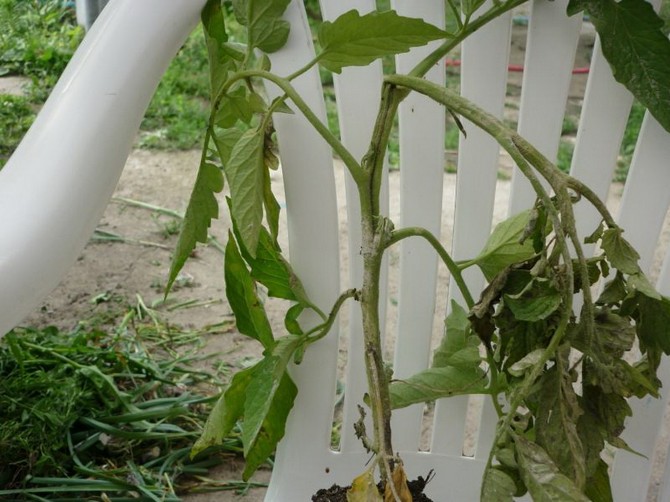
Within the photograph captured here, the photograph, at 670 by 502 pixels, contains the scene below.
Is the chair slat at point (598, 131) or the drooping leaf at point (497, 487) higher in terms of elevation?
the chair slat at point (598, 131)

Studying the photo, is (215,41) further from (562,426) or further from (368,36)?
(562,426)

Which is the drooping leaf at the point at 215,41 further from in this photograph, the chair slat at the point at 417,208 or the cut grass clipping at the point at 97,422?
the cut grass clipping at the point at 97,422

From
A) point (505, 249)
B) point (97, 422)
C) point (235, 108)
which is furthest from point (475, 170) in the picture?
point (97, 422)

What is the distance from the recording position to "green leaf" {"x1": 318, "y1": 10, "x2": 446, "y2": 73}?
0.82 metres

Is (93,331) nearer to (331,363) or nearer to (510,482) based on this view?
(331,363)

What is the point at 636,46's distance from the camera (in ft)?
2.94

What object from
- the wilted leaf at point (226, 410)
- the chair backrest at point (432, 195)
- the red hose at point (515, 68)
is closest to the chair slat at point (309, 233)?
the chair backrest at point (432, 195)

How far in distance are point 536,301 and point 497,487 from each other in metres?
0.15

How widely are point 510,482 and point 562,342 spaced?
0.12 m

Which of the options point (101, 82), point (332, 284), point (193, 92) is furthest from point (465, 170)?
point (193, 92)

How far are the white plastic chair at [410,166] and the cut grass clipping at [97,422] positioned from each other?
511 mm

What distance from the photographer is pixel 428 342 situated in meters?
1.14

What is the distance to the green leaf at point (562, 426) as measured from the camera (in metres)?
0.77

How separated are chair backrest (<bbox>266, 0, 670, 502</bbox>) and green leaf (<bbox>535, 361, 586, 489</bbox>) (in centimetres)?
33
